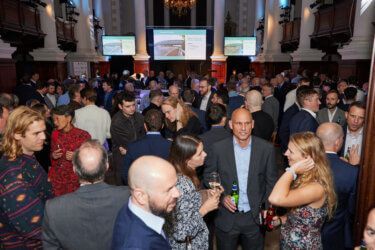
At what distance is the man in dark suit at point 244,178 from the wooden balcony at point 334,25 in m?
5.54

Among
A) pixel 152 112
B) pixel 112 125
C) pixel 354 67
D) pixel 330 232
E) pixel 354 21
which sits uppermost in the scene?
pixel 354 21

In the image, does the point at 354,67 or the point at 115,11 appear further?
the point at 115,11

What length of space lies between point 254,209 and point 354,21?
583cm

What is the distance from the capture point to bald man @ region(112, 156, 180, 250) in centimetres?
130

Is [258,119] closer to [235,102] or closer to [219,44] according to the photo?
[235,102]

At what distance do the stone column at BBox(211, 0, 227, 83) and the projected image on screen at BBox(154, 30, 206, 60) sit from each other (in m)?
0.75

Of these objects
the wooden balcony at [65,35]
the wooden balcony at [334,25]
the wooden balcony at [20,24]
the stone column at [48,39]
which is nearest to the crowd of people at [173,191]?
the wooden balcony at [334,25]

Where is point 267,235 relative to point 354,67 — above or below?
below

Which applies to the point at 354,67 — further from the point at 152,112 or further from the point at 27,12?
the point at 27,12

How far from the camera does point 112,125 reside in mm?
3818

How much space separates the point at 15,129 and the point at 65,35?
10.4 meters

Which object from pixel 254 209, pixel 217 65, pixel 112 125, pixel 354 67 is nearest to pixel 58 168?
pixel 112 125

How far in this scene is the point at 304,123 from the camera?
3.75 metres

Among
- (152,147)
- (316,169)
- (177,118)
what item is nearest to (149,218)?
(316,169)
